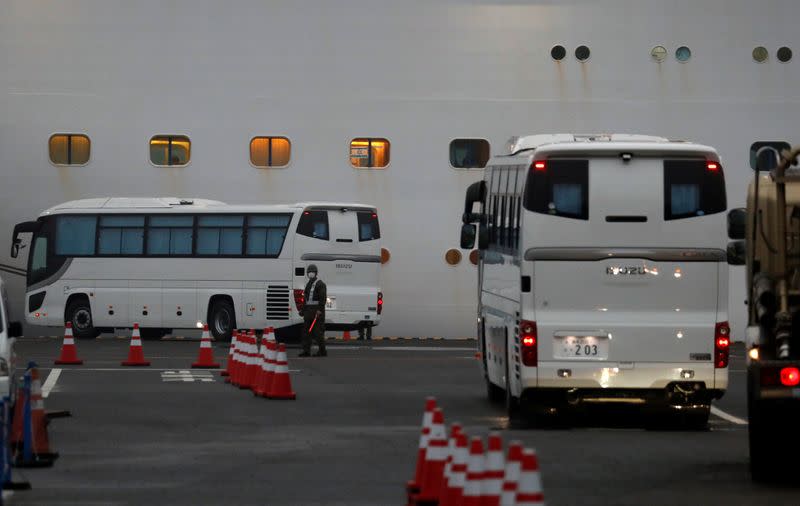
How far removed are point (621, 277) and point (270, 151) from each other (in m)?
19.3

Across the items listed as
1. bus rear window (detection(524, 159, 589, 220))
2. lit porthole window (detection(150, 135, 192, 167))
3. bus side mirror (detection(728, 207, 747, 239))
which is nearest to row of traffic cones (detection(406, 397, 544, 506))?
bus side mirror (detection(728, 207, 747, 239))

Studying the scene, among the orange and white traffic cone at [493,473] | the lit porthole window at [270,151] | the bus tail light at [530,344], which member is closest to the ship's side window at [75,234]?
the lit porthole window at [270,151]

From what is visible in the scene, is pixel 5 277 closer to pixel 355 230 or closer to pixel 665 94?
pixel 355 230

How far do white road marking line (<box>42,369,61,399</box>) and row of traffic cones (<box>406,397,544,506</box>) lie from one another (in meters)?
11.7

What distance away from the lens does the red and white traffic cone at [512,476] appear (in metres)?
8.35

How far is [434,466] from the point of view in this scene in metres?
11.8

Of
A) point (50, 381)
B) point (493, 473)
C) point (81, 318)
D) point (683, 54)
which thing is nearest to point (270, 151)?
point (81, 318)

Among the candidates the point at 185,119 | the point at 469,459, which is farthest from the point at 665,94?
the point at 469,459

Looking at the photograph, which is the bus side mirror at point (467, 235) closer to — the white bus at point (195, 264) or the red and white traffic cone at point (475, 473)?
the red and white traffic cone at point (475, 473)

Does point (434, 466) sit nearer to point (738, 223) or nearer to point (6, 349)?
point (738, 223)

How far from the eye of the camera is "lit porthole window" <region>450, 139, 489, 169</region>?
37.2 metres

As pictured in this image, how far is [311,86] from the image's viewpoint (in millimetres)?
37438

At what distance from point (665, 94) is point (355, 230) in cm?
672

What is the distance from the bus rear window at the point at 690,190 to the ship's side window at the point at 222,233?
18.9 m
